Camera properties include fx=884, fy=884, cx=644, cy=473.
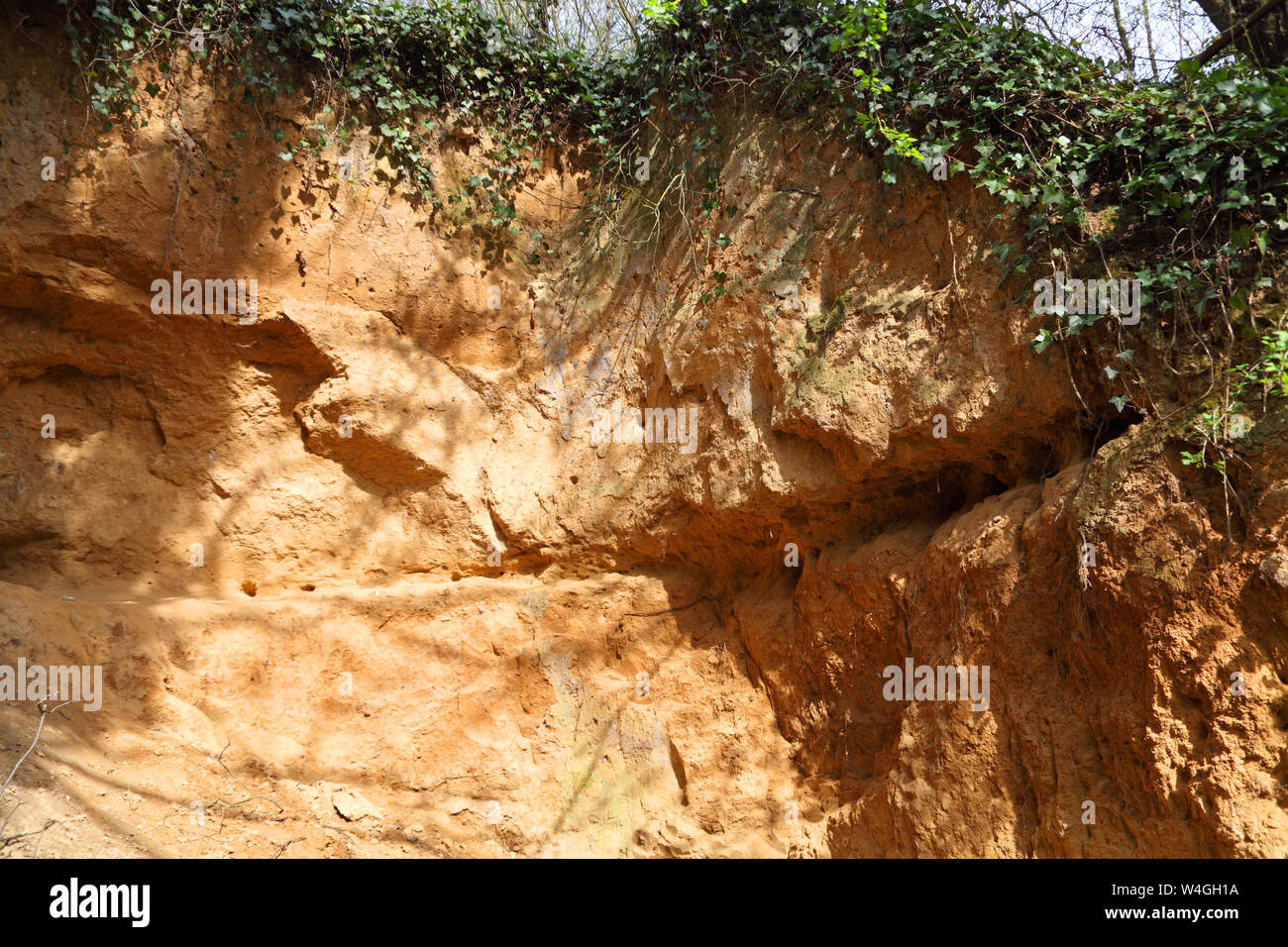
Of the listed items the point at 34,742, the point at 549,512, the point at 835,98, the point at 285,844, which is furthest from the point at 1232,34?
the point at 34,742

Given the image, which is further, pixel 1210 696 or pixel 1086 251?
pixel 1086 251

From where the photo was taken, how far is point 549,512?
655 centimetres

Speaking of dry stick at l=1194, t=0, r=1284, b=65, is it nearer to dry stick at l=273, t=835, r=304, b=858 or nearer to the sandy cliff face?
the sandy cliff face

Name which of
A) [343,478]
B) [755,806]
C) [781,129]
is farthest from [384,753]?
[781,129]

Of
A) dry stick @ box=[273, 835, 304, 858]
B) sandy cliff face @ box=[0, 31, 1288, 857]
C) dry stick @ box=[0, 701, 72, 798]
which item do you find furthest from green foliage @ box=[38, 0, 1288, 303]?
dry stick @ box=[273, 835, 304, 858]

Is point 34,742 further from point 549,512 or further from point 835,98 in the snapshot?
point 835,98

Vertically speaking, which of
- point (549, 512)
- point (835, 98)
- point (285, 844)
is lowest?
point (285, 844)

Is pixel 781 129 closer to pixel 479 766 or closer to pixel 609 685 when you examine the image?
pixel 609 685

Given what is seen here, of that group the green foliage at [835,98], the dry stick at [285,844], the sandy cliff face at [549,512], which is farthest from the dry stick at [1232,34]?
the dry stick at [285,844]

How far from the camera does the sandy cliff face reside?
4.88 meters

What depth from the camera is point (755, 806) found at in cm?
585

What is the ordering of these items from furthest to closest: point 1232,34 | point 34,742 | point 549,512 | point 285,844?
1. point 549,512
2. point 1232,34
3. point 285,844
4. point 34,742

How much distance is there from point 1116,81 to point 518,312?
4280 mm

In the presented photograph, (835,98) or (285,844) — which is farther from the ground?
(835,98)
